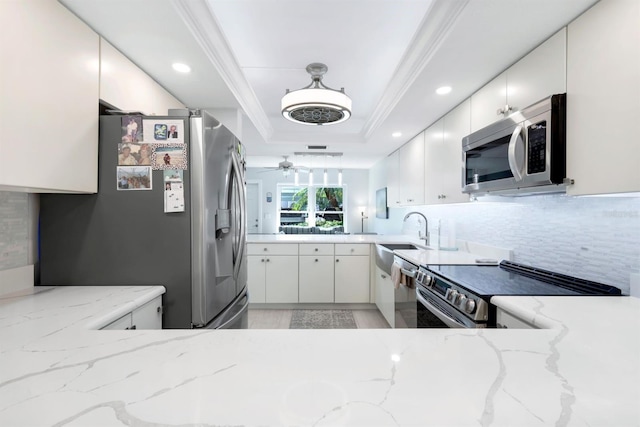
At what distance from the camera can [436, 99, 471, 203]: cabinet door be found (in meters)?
2.22

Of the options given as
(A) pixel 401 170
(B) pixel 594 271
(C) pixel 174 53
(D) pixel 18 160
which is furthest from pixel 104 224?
(A) pixel 401 170

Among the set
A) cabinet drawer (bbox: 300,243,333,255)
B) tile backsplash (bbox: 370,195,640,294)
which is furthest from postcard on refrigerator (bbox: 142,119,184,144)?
cabinet drawer (bbox: 300,243,333,255)

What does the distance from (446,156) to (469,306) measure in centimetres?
151

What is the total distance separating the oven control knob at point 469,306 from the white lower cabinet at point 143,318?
1441mm

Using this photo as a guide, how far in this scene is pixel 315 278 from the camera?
143 inches

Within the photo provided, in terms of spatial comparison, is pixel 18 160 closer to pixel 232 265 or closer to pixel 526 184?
pixel 232 265

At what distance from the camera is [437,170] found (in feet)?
8.87

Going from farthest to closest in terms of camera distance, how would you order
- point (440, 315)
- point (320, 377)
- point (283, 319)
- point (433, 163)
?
1. point (283, 319)
2. point (433, 163)
3. point (440, 315)
4. point (320, 377)

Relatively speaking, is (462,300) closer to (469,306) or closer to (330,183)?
(469,306)

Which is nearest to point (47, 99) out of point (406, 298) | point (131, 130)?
point (131, 130)

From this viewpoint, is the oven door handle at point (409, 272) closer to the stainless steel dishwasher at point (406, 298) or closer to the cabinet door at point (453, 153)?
the stainless steel dishwasher at point (406, 298)

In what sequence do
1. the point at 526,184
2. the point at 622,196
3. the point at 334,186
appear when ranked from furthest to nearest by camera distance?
the point at 334,186, the point at 526,184, the point at 622,196

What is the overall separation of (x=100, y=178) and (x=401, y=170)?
3.28 meters

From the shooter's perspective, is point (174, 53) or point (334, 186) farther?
point (334, 186)
